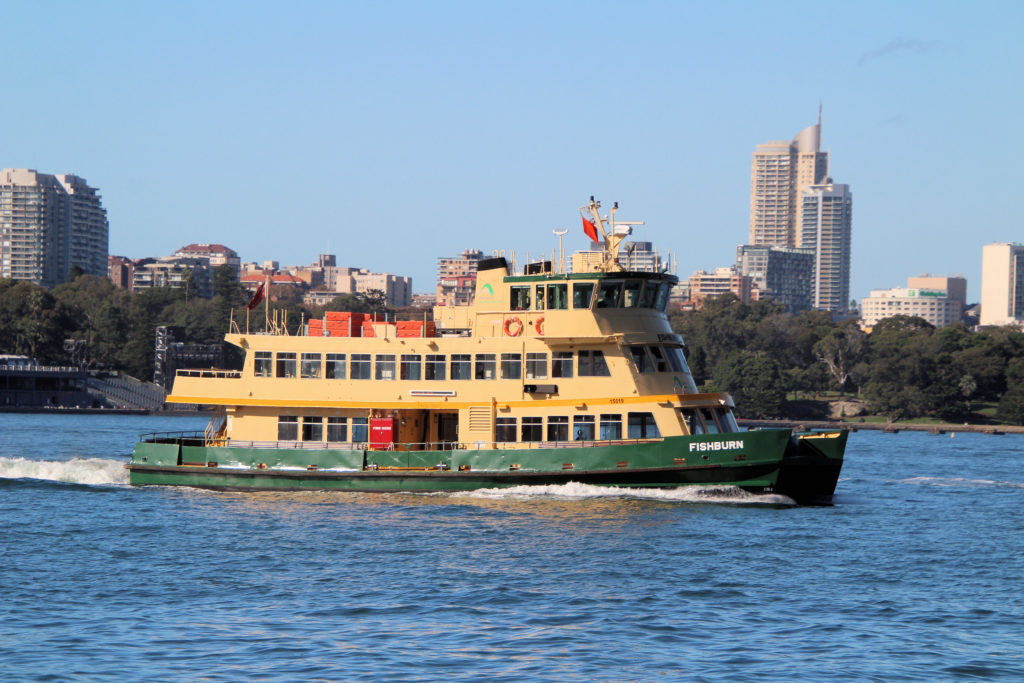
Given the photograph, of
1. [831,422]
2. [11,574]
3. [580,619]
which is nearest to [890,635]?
[580,619]

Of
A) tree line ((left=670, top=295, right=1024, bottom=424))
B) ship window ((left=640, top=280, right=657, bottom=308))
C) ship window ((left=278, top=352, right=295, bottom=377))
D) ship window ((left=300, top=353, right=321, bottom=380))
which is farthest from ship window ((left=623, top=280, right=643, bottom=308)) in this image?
tree line ((left=670, top=295, right=1024, bottom=424))

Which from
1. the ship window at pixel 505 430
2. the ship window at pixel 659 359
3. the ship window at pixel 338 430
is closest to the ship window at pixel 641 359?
the ship window at pixel 659 359

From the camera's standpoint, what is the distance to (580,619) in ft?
76.9

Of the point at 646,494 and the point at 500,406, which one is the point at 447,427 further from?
the point at 646,494

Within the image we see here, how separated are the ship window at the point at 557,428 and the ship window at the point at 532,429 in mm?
251

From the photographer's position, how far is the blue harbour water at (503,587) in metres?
20.8

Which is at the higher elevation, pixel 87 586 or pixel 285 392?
pixel 285 392

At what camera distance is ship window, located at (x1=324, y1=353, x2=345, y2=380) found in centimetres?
3991

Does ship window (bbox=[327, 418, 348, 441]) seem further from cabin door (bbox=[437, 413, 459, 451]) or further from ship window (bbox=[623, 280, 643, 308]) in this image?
ship window (bbox=[623, 280, 643, 308])

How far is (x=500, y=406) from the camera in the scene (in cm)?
3856

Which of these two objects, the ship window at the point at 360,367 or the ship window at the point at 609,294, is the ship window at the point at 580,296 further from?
the ship window at the point at 360,367

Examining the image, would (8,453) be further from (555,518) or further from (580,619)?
(580,619)

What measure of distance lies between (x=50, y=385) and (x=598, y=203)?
102 m

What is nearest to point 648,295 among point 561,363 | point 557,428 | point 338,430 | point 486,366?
point 561,363
